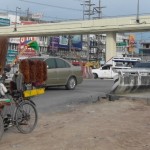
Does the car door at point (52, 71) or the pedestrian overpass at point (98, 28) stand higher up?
the pedestrian overpass at point (98, 28)

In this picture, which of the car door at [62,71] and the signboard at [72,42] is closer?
the car door at [62,71]

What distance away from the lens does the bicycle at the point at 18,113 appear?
845cm

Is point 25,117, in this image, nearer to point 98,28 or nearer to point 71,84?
point 71,84

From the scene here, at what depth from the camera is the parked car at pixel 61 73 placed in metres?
20.5

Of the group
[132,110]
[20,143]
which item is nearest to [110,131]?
[20,143]

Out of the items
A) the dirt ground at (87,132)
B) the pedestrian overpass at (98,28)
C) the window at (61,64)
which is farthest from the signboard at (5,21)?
the dirt ground at (87,132)

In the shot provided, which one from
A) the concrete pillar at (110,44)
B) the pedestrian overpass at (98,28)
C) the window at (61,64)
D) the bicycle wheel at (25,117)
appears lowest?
the bicycle wheel at (25,117)

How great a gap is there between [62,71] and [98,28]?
107 feet

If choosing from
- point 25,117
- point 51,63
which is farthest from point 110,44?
point 25,117

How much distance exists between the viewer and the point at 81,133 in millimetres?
9117

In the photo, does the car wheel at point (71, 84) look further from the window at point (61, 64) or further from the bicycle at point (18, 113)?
the bicycle at point (18, 113)

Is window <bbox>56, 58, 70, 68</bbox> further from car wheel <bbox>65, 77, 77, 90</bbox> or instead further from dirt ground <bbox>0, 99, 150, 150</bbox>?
dirt ground <bbox>0, 99, 150, 150</bbox>

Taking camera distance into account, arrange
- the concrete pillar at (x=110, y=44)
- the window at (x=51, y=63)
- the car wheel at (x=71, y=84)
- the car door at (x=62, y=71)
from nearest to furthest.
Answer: the window at (x=51, y=63)
the car door at (x=62, y=71)
the car wheel at (x=71, y=84)
the concrete pillar at (x=110, y=44)

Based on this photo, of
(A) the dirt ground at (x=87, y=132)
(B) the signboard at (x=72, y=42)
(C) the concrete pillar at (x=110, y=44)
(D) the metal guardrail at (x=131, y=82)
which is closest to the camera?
(A) the dirt ground at (x=87, y=132)
